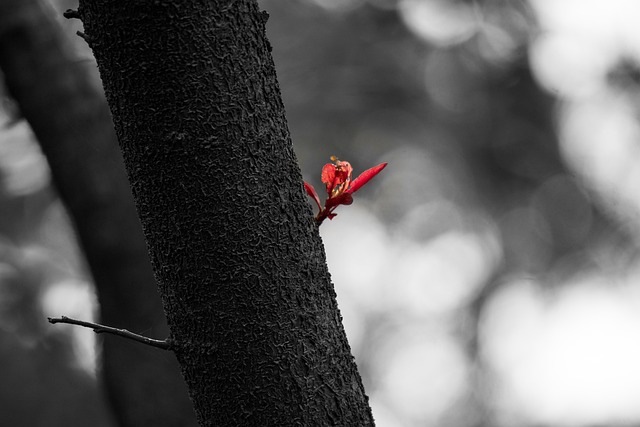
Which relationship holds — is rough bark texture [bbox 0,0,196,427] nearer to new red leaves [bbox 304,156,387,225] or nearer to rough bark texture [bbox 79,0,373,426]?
new red leaves [bbox 304,156,387,225]

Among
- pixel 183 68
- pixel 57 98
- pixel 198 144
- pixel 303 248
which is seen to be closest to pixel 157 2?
pixel 183 68

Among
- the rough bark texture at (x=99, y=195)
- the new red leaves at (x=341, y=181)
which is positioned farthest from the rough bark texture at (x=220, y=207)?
the rough bark texture at (x=99, y=195)

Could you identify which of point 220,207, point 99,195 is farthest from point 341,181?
point 99,195

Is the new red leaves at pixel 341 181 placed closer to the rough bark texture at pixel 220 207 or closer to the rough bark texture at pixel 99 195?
the rough bark texture at pixel 220 207

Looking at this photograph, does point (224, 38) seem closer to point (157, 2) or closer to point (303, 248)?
point (157, 2)

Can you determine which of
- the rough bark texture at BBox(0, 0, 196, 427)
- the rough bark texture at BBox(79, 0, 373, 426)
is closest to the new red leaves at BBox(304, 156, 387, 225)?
the rough bark texture at BBox(79, 0, 373, 426)

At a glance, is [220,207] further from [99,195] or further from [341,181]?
[99,195]

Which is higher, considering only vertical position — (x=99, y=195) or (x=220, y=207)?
(x=99, y=195)
